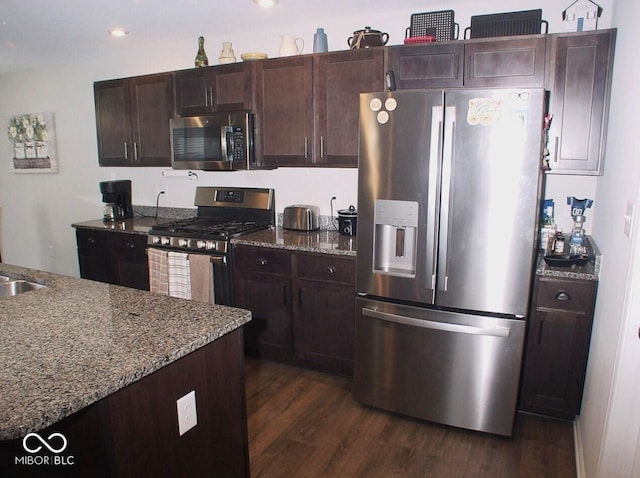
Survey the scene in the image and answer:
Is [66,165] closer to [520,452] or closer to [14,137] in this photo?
[14,137]

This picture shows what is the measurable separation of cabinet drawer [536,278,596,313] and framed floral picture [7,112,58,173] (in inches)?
193

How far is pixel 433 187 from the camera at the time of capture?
2.21 m

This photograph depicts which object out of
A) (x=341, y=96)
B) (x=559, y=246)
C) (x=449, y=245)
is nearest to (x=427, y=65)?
(x=341, y=96)

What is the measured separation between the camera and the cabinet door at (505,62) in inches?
96.4

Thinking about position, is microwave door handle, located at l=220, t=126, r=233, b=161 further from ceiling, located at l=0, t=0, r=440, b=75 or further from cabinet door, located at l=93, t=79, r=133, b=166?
cabinet door, located at l=93, t=79, r=133, b=166

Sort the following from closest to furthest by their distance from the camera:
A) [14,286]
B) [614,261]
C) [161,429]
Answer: [161,429], [614,261], [14,286]

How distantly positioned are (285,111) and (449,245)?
1566 millimetres

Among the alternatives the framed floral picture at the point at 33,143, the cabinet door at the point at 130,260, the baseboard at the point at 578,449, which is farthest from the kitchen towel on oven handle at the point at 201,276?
A: the framed floral picture at the point at 33,143

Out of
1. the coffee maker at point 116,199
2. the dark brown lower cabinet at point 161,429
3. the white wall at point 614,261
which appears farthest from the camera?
the coffee maker at point 116,199

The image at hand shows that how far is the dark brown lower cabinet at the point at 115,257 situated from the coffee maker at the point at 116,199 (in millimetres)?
331

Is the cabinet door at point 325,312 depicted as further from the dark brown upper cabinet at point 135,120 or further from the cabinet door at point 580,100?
the dark brown upper cabinet at point 135,120

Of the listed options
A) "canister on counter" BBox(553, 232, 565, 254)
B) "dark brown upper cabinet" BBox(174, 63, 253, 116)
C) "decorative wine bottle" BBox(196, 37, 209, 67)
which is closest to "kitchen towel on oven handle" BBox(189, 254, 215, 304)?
"dark brown upper cabinet" BBox(174, 63, 253, 116)

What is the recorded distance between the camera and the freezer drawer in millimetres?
2230

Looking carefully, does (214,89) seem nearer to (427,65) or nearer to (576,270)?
(427,65)
